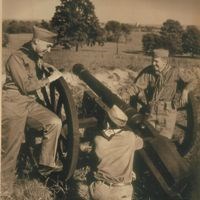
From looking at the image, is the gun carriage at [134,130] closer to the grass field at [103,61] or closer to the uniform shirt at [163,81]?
the grass field at [103,61]

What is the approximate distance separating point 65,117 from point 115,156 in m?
0.45

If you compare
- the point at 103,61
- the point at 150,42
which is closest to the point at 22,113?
the point at 103,61

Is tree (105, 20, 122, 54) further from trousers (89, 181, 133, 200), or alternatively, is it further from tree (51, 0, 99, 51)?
trousers (89, 181, 133, 200)

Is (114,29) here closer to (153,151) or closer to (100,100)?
(100,100)

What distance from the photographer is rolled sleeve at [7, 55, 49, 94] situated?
3.75 meters

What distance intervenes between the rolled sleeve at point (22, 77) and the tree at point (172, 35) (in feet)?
2.67

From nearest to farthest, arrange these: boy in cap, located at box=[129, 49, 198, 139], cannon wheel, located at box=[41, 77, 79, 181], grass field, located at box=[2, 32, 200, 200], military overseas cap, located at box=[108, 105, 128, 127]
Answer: military overseas cap, located at box=[108, 105, 128, 127] → cannon wheel, located at box=[41, 77, 79, 181] → grass field, located at box=[2, 32, 200, 200] → boy in cap, located at box=[129, 49, 198, 139]

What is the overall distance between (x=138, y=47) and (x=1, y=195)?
118 centimetres

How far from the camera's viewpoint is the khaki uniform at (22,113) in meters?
3.78

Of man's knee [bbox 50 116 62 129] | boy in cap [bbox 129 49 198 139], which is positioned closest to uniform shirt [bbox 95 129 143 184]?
man's knee [bbox 50 116 62 129]

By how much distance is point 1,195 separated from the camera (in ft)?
12.4

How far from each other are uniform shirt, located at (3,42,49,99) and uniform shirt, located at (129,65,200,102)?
66cm

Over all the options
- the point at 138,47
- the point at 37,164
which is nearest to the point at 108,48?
the point at 138,47

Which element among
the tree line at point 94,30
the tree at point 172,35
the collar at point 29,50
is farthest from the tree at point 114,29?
the collar at point 29,50
